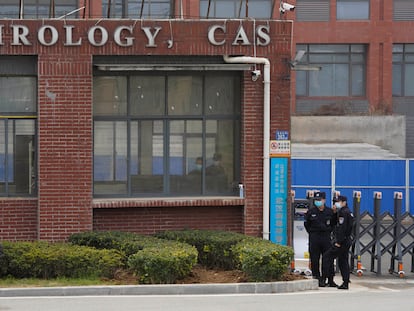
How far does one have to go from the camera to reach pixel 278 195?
17.3 meters

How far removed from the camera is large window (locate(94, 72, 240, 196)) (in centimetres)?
1753

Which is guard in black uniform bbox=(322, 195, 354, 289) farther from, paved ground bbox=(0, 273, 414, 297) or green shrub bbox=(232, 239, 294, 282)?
green shrub bbox=(232, 239, 294, 282)

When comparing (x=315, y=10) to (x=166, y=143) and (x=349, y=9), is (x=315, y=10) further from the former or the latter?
(x=166, y=143)

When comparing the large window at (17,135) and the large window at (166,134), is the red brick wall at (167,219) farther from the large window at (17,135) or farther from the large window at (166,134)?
the large window at (17,135)

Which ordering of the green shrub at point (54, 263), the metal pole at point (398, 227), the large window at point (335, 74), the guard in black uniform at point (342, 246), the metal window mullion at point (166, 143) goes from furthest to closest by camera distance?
the large window at point (335, 74)
the metal window mullion at point (166, 143)
the metal pole at point (398, 227)
the guard in black uniform at point (342, 246)
the green shrub at point (54, 263)

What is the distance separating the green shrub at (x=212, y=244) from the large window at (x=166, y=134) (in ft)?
5.44

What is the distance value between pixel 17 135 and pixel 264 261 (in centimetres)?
628

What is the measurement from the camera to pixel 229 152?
58.6 feet

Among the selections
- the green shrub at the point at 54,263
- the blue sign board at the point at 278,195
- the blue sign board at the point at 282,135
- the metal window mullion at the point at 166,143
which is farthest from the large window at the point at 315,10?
the green shrub at the point at 54,263

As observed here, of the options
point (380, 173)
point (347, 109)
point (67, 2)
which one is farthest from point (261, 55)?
point (347, 109)

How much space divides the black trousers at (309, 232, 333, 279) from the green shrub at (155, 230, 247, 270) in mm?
1271

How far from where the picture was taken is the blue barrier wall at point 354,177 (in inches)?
1202

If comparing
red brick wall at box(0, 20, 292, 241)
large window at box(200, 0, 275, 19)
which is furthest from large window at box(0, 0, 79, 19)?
red brick wall at box(0, 20, 292, 241)

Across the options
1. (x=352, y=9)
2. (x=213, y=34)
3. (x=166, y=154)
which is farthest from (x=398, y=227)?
(x=352, y=9)
